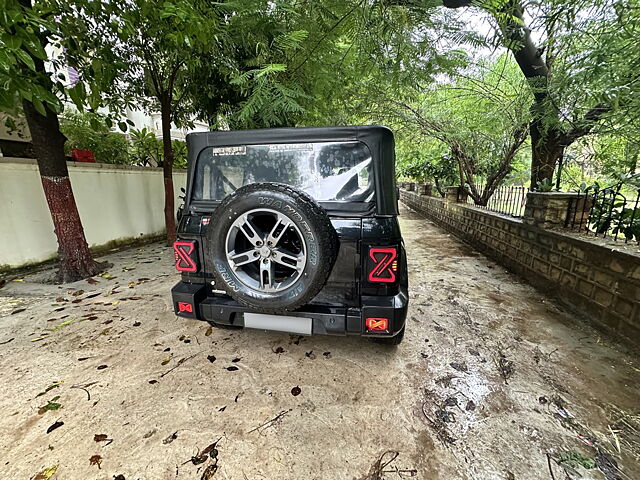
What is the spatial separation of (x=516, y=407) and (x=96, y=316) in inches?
156

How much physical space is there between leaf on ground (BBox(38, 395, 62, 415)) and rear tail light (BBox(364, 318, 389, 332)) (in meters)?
2.12

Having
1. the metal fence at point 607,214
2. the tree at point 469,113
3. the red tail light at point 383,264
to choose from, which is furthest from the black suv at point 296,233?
the metal fence at point 607,214

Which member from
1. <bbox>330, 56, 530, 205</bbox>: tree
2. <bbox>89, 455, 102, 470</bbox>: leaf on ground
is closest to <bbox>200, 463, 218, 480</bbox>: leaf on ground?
<bbox>89, 455, 102, 470</bbox>: leaf on ground

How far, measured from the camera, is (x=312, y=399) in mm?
1923

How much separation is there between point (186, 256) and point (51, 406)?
127 centimetres

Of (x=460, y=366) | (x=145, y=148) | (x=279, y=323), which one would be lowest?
(x=460, y=366)

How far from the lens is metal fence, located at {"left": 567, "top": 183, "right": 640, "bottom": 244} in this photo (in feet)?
9.52

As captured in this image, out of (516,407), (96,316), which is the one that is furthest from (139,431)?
(516,407)

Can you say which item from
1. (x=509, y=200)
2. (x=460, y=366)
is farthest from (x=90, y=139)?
(x=509, y=200)

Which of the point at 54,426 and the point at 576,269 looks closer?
the point at 54,426

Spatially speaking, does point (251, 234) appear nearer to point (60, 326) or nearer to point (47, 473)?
point (47, 473)

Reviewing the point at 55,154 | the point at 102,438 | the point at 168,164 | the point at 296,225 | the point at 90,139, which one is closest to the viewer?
the point at 102,438

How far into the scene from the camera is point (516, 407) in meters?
1.86

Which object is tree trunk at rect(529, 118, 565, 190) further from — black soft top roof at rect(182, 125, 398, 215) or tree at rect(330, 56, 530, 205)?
black soft top roof at rect(182, 125, 398, 215)
